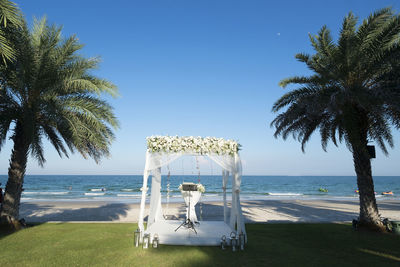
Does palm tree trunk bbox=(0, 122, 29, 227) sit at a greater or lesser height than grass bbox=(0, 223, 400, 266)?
greater

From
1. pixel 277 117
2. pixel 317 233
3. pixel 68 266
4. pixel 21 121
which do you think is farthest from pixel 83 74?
pixel 317 233

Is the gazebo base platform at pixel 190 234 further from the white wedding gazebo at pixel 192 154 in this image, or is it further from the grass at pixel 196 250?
the grass at pixel 196 250

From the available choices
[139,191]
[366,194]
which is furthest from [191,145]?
[139,191]

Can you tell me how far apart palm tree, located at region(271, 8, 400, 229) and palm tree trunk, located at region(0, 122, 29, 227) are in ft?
34.5

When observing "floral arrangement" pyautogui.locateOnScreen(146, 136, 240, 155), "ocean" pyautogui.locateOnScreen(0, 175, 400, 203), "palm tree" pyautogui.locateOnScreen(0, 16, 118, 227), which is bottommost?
"ocean" pyautogui.locateOnScreen(0, 175, 400, 203)

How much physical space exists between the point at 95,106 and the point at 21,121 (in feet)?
8.78

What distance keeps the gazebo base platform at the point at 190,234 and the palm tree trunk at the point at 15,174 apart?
17.3 feet

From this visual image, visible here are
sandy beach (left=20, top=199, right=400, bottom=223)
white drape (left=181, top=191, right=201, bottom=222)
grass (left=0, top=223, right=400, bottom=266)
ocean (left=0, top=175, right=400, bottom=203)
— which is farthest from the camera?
ocean (left=0, top=175, right=400, bottom=203)

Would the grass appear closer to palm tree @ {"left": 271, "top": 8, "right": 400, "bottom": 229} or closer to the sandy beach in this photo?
palm tree @ {"left": 271, "top": 8, "right": 400, "bottom": 229}

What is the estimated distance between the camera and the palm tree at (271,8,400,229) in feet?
25.9

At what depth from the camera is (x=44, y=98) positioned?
327 inches

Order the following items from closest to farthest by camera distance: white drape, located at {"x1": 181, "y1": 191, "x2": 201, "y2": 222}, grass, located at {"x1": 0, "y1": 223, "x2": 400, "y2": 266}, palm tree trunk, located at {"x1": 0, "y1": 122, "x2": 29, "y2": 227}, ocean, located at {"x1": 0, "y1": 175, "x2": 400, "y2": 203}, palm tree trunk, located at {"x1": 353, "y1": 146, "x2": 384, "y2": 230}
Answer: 1. grass, located at {"x1": 0, "y1": 223, "x2": 400, "y2": 266}
2. palm tree trunk, located at {"x1": 0, "y1": 122, "x2": 29, "y2": 227}
3. palm tree trunk, located at {"x1": 353, "y1": 146, "x2": 384, "y2": 230}
4. white drape, located at {"x1": 181, "y1": 191, "x2": 201, "y2": 222}
5. ocean, located at {"x1": 0, "y1": 175, "x2": 400, "y2": 203}

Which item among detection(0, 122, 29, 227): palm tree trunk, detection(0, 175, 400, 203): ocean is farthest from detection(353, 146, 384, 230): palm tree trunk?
detection(0, 122, 29, 227): palm tree trunk

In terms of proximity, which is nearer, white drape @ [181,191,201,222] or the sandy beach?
white drape @ [181,191,201,222]
